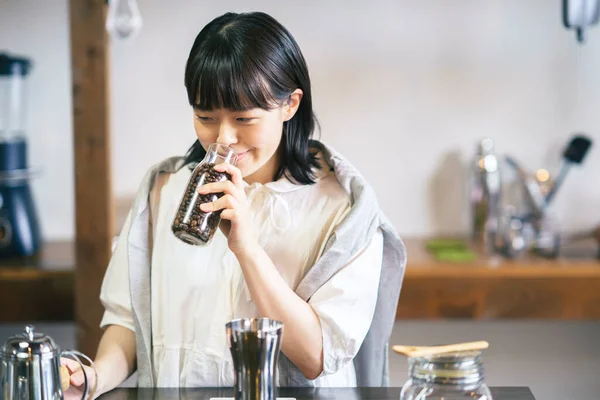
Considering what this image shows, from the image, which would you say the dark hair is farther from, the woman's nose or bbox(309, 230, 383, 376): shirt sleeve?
bbox(309, 230, 383, 376): shirt sleeve

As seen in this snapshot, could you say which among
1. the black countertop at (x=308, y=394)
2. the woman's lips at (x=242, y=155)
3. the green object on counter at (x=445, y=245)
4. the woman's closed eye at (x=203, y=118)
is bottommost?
the green object on counter at (x=445, y=245)

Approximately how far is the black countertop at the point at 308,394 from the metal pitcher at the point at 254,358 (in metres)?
0.21

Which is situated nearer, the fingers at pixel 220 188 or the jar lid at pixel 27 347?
the jar lid at pixel 27 347

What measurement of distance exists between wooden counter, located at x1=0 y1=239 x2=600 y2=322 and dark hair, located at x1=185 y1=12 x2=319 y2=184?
1.15 metres

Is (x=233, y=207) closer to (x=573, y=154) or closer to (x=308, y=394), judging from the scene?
(x=308, y=394)

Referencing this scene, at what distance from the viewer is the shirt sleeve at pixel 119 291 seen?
5.20 ft

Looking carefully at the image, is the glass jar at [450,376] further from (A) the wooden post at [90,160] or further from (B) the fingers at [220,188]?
(A) the wooden post at [90,160]

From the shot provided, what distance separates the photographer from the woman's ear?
59.6 inches

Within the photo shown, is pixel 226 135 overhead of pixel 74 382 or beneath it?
overhead

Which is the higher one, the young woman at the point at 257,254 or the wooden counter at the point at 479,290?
the young woman at the point at 257,254

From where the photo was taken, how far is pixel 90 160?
2.57 metres

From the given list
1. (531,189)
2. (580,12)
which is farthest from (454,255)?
(580,12)

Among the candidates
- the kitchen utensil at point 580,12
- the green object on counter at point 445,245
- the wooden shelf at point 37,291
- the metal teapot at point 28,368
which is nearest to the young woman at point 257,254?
the metal teapot at point 28,368

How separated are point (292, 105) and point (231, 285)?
0.35 metres
